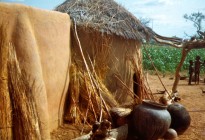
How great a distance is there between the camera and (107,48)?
21.5 feet

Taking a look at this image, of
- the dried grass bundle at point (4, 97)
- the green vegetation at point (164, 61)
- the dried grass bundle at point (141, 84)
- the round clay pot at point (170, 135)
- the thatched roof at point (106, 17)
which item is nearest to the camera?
the dried grass bundle at point (4, 97)

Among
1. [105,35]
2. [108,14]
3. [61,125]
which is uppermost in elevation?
[108,14]

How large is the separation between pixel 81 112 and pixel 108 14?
2.62 m

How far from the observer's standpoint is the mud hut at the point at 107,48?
20.2 ft

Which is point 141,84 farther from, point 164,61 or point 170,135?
point 164,61

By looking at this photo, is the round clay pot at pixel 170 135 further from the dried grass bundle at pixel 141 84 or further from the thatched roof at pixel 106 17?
the thatched roof at pixel 106 17

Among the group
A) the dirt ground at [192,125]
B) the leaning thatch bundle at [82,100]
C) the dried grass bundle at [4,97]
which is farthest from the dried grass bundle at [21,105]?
the leaning thatch bundle at [82,100]

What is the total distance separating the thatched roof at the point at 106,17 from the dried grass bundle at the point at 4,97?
2.44 m

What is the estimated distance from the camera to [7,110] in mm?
3818

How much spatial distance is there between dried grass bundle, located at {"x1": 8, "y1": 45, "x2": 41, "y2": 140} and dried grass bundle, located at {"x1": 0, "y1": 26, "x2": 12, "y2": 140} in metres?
0.09

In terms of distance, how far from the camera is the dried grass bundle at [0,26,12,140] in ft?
12.4

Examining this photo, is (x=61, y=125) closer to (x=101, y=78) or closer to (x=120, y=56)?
(x=101, y=78)

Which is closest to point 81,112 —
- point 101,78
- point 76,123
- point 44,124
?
point 76,123

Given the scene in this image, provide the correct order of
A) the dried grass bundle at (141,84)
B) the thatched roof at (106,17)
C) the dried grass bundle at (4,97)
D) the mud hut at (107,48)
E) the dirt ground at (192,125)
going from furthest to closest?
the dried grass bundle at (141,84) → the thatched roof at (106,17) → the mud hut at (107,48) → the dirt ground at (192,125) → the dried grass bundle at (4,97)
